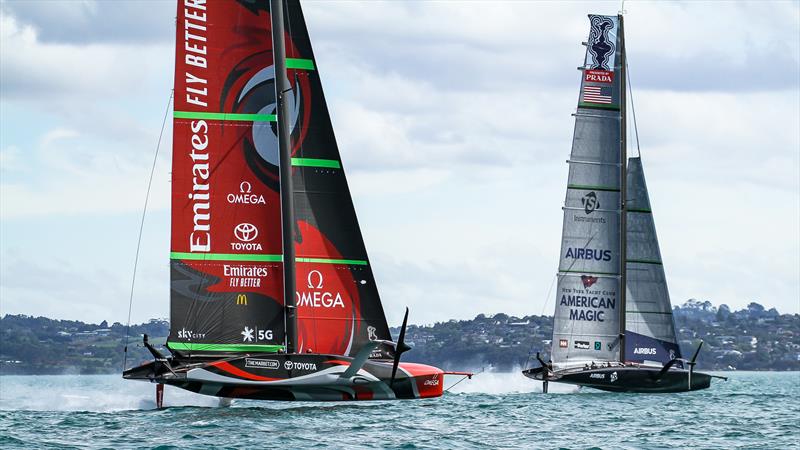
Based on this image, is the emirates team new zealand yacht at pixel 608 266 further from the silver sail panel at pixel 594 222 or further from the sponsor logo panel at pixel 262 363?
the sponsor logo panel at pixel 262 363

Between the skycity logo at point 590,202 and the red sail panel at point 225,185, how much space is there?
17354mm

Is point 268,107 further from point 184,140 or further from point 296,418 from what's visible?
point 296,418

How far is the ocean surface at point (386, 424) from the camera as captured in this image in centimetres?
3155

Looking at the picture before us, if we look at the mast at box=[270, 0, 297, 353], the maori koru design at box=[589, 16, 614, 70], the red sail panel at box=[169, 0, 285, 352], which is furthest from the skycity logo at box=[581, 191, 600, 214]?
the red sail panel at box=[169, 0, 285, 352]

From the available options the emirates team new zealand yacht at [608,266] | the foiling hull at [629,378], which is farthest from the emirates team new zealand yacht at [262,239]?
the emirates team new zealand yacht at [608,266]

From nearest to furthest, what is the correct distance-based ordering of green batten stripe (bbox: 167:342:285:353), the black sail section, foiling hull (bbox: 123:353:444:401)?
foiling hull (bbox: 123:353:444:401) < green batten stripe (bbox: 167:342:285:353) < the black sail section

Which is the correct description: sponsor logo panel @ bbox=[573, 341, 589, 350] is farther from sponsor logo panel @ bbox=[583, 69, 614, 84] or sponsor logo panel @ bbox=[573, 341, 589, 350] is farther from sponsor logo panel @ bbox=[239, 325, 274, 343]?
sponsor logo panel @ bbox=[239, 325, 274, 343]

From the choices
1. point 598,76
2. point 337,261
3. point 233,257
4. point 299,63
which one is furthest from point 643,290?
point 233,257

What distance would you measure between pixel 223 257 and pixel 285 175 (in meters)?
2.40

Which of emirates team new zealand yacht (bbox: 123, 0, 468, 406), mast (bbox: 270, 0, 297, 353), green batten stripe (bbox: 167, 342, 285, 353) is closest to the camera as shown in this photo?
emirates team new zealand yacht (bbox: 123, 0, 468, 406)

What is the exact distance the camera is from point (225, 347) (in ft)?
121

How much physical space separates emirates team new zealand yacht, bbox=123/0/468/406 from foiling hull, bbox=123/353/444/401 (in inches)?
1.3

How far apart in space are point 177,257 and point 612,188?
19.9 m

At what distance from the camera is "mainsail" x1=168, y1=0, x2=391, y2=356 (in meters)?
36.6
